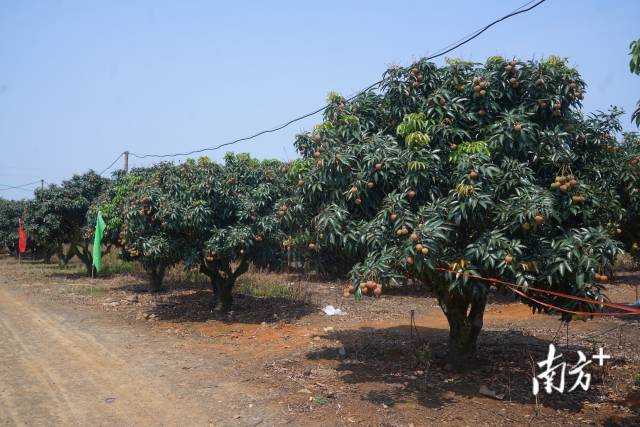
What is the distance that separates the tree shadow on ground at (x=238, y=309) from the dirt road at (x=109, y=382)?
215cm

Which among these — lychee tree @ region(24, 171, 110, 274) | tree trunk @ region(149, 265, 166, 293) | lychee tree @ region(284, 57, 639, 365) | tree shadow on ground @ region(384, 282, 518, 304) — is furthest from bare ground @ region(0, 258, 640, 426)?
lychee tree @ region(24, 171, 110, 274)

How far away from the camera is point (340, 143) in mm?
7188

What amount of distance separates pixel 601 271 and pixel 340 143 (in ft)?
11.9

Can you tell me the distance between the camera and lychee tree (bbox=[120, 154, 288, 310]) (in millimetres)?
11789

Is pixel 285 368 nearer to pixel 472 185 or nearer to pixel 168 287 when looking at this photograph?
pixel 472 185

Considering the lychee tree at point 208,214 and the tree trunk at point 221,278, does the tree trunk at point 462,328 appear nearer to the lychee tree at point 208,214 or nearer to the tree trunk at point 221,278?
the lychee tree at point 208,214

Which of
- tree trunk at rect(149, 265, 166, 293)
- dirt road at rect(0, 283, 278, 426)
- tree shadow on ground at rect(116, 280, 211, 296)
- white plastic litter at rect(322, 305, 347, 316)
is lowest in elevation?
dirt road at rect(0, 283, 278, 426)

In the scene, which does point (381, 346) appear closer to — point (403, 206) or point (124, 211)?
point (403, 206)

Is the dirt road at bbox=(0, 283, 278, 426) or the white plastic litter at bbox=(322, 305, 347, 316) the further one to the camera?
the white plastic litter at bbox=(322, 305, 347, 316)

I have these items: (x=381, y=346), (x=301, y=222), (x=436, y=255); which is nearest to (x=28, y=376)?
(x=301, y=222)

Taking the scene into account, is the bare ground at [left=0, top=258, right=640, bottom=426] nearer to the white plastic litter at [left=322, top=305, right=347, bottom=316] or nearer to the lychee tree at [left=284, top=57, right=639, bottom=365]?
the white plastic litter at [left=322, top=305, right=347, bottom=316]

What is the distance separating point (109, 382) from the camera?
777 centimetres

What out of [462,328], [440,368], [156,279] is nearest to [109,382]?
[440,368]

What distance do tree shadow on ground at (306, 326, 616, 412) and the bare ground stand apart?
0.09 feet
